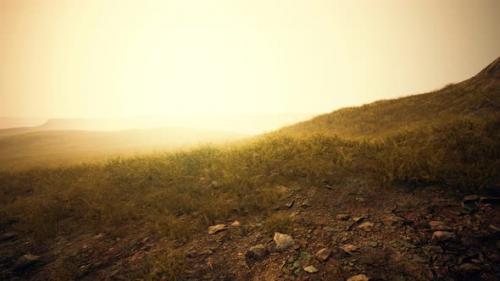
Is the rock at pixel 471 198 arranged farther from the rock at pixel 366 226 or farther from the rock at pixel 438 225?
the rock at pixel 366 226

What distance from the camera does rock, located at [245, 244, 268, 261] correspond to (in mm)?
4230

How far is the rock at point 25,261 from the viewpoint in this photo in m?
4.95

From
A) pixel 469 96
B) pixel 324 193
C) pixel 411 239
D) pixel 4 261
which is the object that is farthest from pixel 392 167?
pixel 469 96

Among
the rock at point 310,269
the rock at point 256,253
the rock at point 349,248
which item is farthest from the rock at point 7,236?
the rock at point 349,248

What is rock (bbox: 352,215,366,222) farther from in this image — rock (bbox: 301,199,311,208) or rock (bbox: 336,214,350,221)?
rock (bbox: 301,199,311,208)

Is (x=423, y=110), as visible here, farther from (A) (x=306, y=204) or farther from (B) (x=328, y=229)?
(B) (x=328, y=229)

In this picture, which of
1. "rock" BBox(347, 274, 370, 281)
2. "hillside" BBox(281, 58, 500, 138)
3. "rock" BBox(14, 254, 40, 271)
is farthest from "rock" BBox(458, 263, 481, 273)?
"rock" BBox(14, 254, 40, 271)

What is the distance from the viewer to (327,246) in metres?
4.16

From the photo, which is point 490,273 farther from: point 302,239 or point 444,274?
point 302,239

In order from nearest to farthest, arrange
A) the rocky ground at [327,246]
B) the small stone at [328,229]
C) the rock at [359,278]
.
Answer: the rock at [359,278]
the rocky ground at [327,246]
the small stone at [328,229]

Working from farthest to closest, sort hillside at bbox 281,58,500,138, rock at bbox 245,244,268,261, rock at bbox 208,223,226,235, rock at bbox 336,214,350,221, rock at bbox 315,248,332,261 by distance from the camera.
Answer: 1. hillside at bbox 281,58,500,138
2. rock at bbox 208,223,226,235
3. rock at bbox 336,214,350,221
4. rock at bbox 245,244,268,261
5. rock at bbox 315,248,332,261

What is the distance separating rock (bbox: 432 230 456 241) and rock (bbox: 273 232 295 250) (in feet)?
8.13

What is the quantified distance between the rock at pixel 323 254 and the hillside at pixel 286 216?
2 cm

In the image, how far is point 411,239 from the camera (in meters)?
3.90
